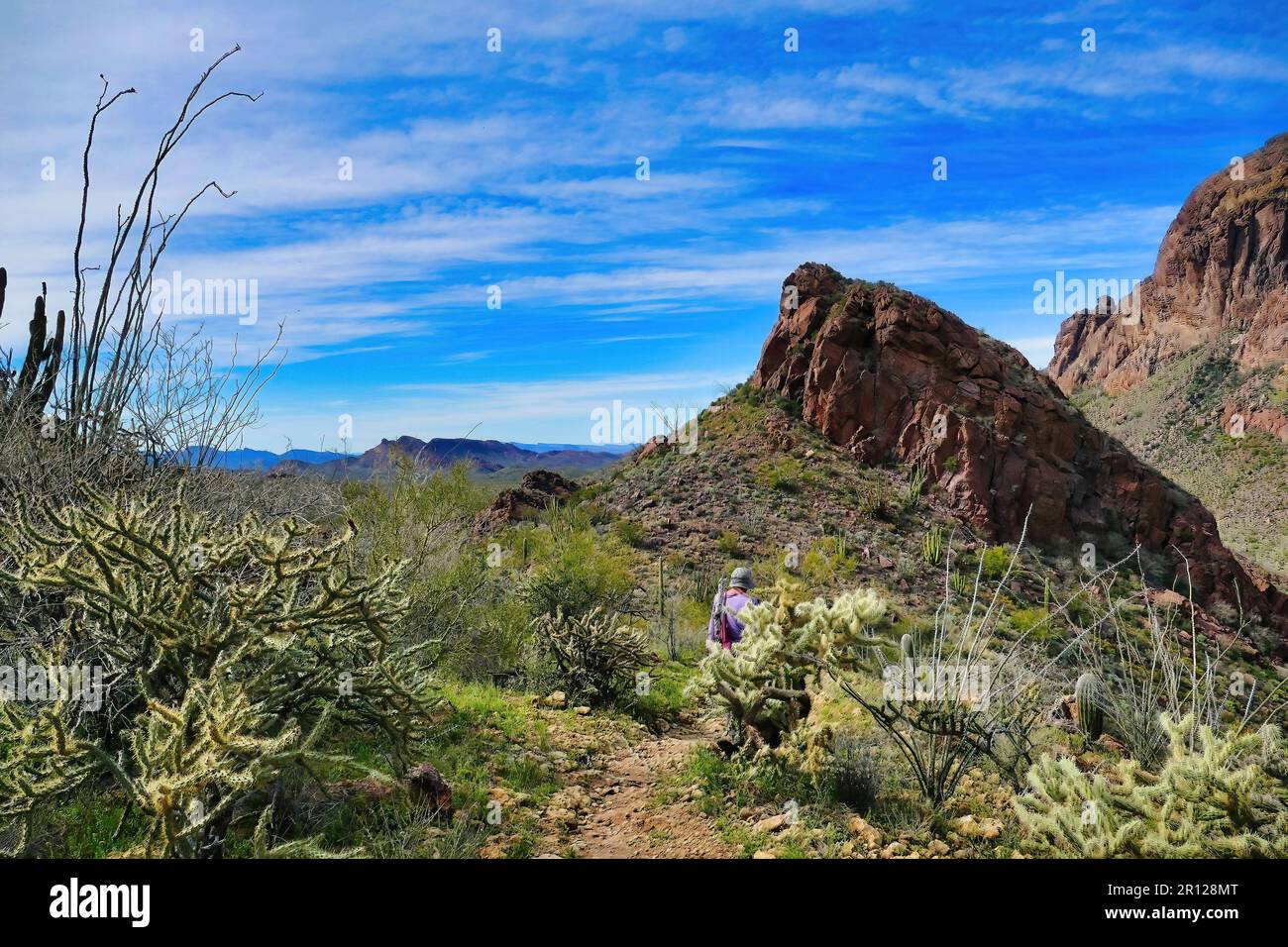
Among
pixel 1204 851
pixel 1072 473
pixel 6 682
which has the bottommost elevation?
pixel 1204 851

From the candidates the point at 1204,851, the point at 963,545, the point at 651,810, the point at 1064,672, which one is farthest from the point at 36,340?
the point at 963,545

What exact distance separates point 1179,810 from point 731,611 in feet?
13.3

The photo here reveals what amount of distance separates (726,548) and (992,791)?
1281 centimetres

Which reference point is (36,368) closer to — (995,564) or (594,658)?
(594,658)

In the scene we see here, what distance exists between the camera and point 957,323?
24.5 m

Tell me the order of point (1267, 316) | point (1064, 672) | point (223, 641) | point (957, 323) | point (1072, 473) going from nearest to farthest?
point (223, 641)
point (1064, 672)
point (1072, 473)
point (957, 323)
point (1267, 316)

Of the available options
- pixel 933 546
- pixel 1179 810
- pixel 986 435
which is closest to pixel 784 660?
pixel 1179 810

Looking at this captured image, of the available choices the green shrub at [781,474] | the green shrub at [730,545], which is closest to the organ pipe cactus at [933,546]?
the green shrub at [781,474]

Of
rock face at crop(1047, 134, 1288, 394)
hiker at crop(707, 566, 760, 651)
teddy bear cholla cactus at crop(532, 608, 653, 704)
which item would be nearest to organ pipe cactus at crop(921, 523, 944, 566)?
teddy bear cholla cactus at crop(532, 608, 653, 704)

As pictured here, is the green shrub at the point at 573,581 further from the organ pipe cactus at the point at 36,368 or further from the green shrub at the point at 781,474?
the green shrub at the point at 781,474

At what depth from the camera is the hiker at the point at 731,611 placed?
736 cm

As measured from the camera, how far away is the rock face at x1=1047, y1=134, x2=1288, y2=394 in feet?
212

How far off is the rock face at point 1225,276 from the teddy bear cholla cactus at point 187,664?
73.9 metres
